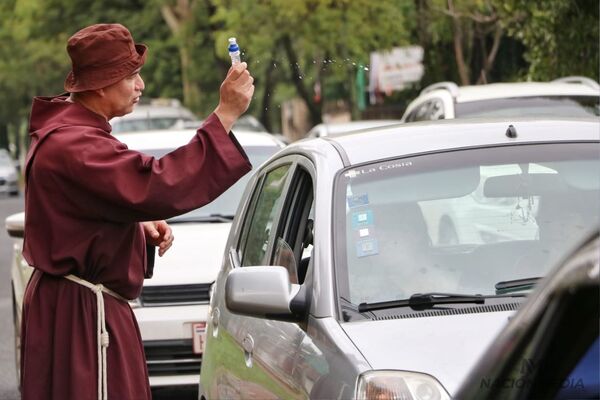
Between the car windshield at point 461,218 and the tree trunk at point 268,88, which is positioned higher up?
the car windshield at point 461,218

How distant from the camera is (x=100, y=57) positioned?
4.72 metres

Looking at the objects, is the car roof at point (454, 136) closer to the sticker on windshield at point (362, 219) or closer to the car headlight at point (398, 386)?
the sticker on windshield at point (362, 219)

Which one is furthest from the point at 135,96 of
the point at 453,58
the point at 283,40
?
the point at 283,40

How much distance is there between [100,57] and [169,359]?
3.89 m

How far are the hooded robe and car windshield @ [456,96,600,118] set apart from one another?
6.61 m

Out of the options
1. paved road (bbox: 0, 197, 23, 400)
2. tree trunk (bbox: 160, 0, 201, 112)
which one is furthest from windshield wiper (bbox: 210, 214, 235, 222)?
tree trunk (bbox: 160, 0, 201, 112)

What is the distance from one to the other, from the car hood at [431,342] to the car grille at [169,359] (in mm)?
4195

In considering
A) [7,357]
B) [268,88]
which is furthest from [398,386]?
[7,357]

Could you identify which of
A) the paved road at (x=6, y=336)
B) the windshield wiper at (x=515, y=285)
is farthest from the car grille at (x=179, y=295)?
the windshield wiper at (x=515, y=285)

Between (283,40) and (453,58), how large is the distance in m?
5.04

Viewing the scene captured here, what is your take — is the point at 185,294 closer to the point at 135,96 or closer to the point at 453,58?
the point at 135,96

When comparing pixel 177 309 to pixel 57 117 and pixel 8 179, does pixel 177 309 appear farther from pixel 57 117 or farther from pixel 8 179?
pixel 8 179

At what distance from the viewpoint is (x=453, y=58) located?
28.4 metres

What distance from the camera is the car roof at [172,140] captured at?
1038cm
